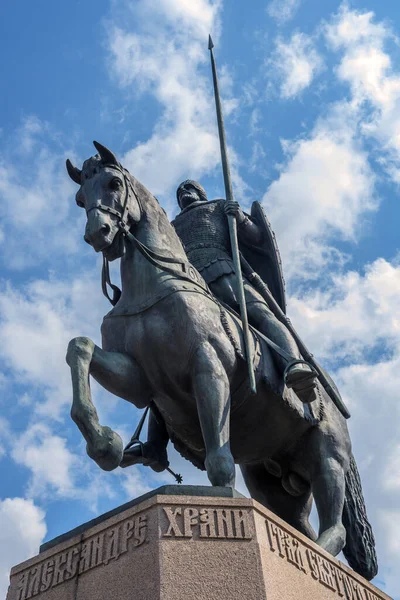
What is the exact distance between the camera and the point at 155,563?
20.6 ft

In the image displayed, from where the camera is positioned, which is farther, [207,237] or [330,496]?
[207,237]

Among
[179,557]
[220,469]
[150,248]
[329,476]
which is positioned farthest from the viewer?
[329,476]

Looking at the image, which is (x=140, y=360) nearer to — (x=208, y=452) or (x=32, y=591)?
(x=208, y=452)

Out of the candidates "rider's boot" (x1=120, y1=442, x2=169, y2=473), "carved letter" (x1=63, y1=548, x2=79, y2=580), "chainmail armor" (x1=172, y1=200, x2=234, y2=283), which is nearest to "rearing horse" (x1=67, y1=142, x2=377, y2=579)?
"rider's boot" (x1=120, y1=442, x2=169, y2=473)

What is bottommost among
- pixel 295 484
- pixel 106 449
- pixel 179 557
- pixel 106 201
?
pixel 179 557

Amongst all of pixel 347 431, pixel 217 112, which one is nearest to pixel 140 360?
pixel 347 431

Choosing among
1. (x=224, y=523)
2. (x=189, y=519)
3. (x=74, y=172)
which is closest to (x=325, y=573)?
(x=224, y=523)

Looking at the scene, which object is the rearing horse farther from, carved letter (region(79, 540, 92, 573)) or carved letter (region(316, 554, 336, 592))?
carved letter (region(316, 554, 336, 592))

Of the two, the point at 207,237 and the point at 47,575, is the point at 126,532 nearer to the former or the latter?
the point at 47,575

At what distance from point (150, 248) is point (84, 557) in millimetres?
3578

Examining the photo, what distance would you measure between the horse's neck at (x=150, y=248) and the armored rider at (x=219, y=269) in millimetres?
1027

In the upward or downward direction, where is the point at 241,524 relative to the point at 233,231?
downward

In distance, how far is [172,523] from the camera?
21.5ft

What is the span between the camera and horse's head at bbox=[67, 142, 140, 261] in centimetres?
865
